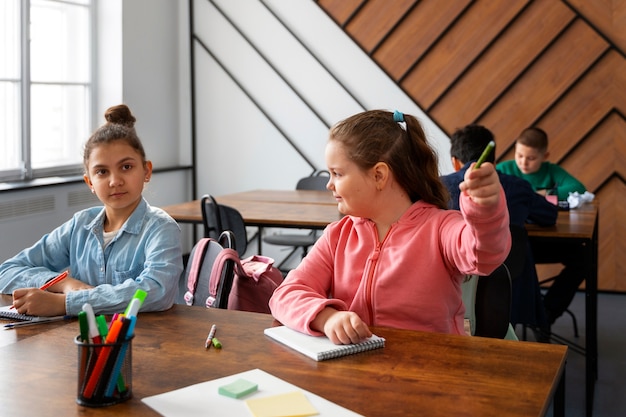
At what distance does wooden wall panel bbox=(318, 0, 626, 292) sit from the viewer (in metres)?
5.54

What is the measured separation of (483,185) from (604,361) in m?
3.05

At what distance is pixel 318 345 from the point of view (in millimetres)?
1534

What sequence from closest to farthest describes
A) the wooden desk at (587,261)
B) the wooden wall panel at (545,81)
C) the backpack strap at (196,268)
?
the backpack strap at (196,268) < the wooden desk at (587,261) < the wooden wall panel at (545,81)

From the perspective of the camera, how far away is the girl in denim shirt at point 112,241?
6.47 ft

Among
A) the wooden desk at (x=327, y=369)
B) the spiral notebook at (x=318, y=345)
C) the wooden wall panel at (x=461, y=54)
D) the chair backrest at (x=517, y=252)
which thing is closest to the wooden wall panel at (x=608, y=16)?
the wooden wall panel at (x=461, y=54)

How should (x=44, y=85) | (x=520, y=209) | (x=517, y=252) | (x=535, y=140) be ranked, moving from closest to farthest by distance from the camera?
1. (x=517, y=252)
2. (x=520, y=209)
3. (x=535, y=140)
4. (x=44, y=85)

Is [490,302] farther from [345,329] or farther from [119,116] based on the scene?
[119,116]

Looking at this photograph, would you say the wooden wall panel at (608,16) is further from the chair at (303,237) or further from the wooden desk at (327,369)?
the wooden desk at (327,369)

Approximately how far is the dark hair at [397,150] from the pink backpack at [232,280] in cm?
46

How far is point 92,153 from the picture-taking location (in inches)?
83.6

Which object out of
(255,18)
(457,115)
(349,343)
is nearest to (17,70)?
(255,18)

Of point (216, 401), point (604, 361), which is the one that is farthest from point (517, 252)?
point (216, 401)

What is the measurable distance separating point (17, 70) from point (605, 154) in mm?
3943

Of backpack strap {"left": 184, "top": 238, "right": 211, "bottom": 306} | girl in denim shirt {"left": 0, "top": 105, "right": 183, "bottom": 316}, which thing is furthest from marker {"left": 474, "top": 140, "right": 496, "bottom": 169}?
backpack strap {"left": 184, "top": 238, "right": 211, "bottom": 306}
